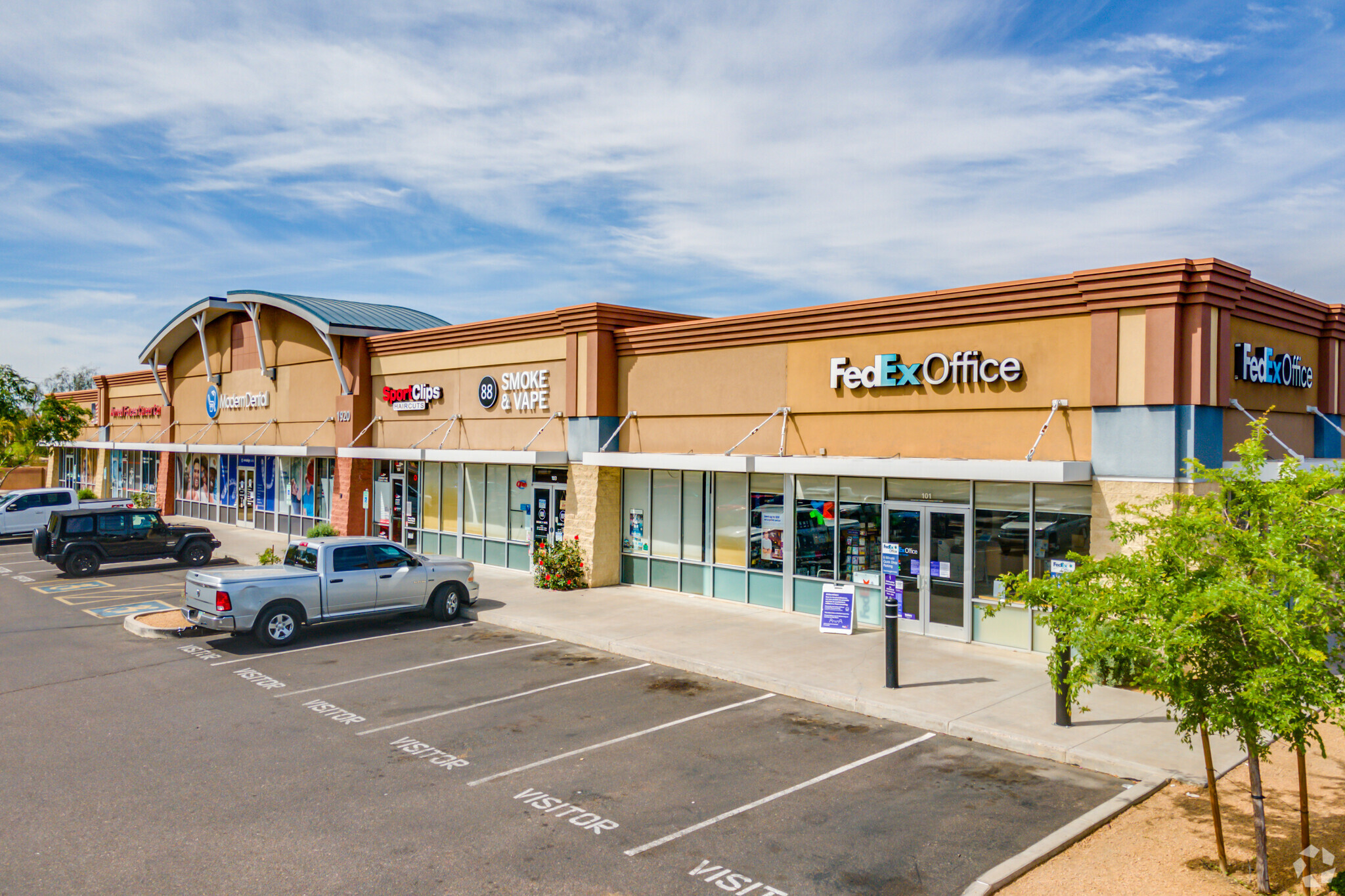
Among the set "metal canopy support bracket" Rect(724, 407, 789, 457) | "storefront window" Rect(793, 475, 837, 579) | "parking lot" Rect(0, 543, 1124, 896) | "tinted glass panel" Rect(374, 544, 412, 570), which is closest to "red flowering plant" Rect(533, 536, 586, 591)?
"tinted glass panel" Rect(374, 544, 412, 570)

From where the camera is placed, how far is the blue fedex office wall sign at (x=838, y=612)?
16.0 meters

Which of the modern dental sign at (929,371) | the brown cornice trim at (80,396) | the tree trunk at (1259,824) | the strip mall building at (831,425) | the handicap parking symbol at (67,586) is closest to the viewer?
the tree trunk at (1259,824)

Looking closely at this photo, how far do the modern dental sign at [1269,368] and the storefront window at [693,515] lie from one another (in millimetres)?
9766

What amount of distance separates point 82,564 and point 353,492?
7129mm

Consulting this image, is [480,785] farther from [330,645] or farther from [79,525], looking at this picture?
[79,525]

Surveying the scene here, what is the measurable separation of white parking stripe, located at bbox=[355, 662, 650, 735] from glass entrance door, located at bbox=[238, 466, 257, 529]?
2515 centimetres

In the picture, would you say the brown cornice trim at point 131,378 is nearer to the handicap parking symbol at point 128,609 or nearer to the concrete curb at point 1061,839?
the handicap parking symbol at point 128,609

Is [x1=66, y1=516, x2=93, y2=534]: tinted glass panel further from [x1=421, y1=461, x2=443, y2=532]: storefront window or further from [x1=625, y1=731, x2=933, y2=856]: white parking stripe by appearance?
[x1=625, y1=731, x2=933, y2=856]: white parking stripe

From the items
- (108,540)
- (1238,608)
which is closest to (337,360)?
(108,540)

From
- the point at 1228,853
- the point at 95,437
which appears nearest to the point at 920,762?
the point at 1228,853

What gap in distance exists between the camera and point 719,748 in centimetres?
1052

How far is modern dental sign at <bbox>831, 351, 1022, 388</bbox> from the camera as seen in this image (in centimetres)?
1497

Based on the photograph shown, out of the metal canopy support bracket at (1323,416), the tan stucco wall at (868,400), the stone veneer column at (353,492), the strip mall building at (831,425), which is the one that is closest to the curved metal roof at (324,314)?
the strip mall building at (831,425)

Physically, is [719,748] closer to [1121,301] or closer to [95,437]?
[1121,301]
